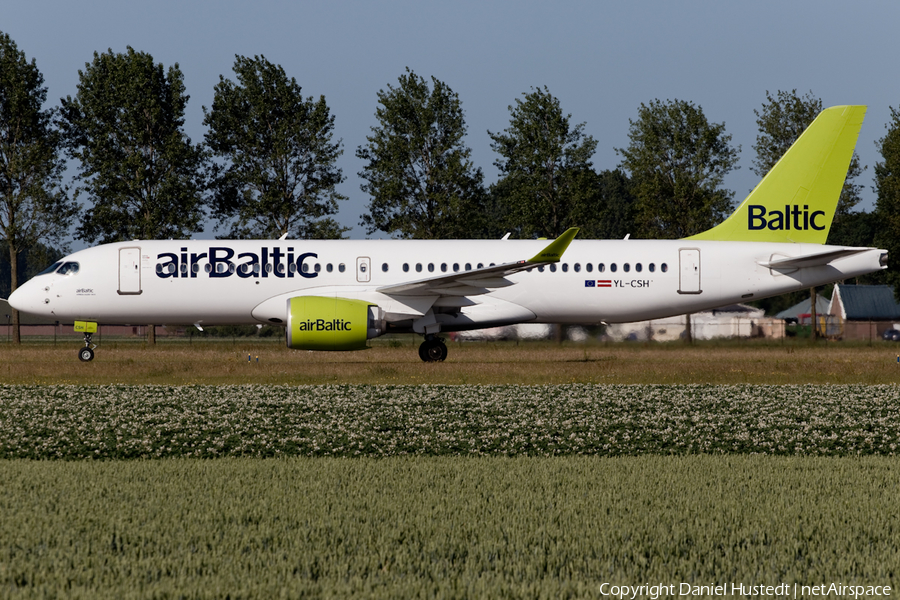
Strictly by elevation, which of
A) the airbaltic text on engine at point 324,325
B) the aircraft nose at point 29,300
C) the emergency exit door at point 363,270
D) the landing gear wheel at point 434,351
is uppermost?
the emergency exit door at point 363,270

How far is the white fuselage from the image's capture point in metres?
23.4

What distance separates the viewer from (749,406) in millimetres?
13422

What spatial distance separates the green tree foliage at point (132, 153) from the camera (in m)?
38.9

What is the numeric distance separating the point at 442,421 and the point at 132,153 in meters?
31.8

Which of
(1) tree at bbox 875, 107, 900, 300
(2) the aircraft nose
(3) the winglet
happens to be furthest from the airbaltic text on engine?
(1) tree at bbox 875, 107, 900, 300

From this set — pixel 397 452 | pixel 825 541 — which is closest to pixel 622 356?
pixel 397 452

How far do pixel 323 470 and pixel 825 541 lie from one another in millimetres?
4426

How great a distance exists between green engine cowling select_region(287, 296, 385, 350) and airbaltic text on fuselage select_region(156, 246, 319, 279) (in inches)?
77.2

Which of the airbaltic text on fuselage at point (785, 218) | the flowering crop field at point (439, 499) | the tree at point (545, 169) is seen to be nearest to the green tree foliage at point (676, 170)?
the tree at point (545, 169)

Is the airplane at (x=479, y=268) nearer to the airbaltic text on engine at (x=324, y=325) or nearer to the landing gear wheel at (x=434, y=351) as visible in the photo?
the landing gear wheel at (x=434, y=351)

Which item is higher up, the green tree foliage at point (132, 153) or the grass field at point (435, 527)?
the green tree foliage at point (132, 153)

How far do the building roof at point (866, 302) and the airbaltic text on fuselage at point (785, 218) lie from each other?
52373 mm

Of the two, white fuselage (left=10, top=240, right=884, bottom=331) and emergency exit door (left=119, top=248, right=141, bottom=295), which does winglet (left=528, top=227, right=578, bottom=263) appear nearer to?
white fuselage (left=10, top=240, right=884, bottom=331)

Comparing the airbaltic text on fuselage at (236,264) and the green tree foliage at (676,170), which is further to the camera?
the green tree foliage at (676,170)
